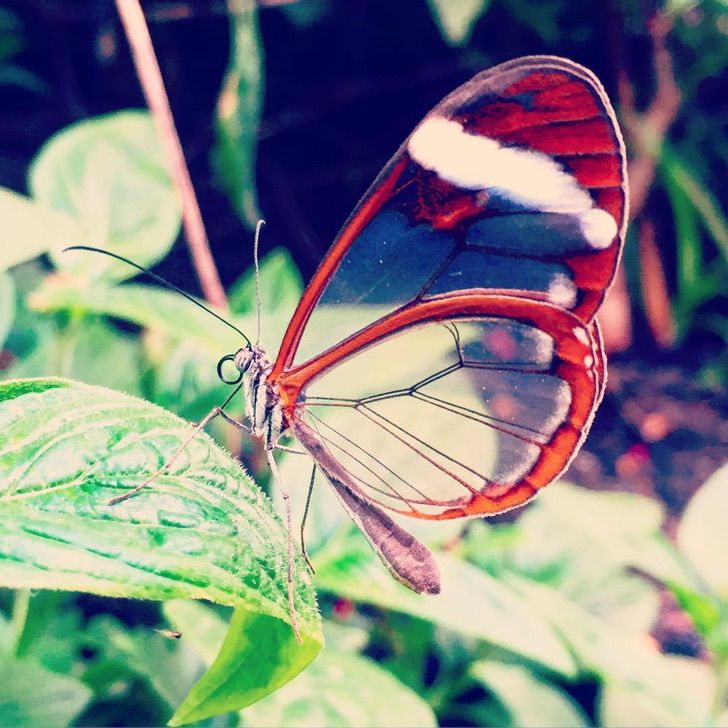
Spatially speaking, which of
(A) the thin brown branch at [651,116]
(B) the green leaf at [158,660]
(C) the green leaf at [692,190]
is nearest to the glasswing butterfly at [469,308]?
(B) the green leaf at [158,660]

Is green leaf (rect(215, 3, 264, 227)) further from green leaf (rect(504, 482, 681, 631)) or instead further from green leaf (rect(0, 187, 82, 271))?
green leaf (rect(504, 482, 681, 631))

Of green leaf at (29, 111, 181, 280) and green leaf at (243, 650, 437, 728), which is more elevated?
green leaf at (29, 111, 181, 280)

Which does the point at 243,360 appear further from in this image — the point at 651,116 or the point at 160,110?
the point at 651,116

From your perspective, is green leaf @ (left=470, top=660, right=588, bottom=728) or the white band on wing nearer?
the white band on wing

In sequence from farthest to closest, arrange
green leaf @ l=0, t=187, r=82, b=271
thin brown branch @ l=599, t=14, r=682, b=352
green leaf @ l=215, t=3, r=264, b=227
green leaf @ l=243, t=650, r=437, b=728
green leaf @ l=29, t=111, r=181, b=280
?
1. thin brown branch @ l=599, t=14, r=682, b=352
2. green leaf @ l=215, t=3, r=264, b=227
3. green leaf @ l=29, t=111, r=181, b=280
4. green leaf @ l=0, t=187, r=82, b=271
5. green leaf @ l=243, t=650, r=437, b=728

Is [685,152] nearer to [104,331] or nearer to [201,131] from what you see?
[201,131]

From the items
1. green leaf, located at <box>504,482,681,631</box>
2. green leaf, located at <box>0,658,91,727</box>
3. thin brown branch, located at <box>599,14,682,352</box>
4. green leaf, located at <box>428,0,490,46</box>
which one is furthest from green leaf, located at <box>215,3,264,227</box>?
thin brown branch, located at <box>599,14,682,352</box>

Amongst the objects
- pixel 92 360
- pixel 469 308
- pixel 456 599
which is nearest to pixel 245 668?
pixel 456 599
